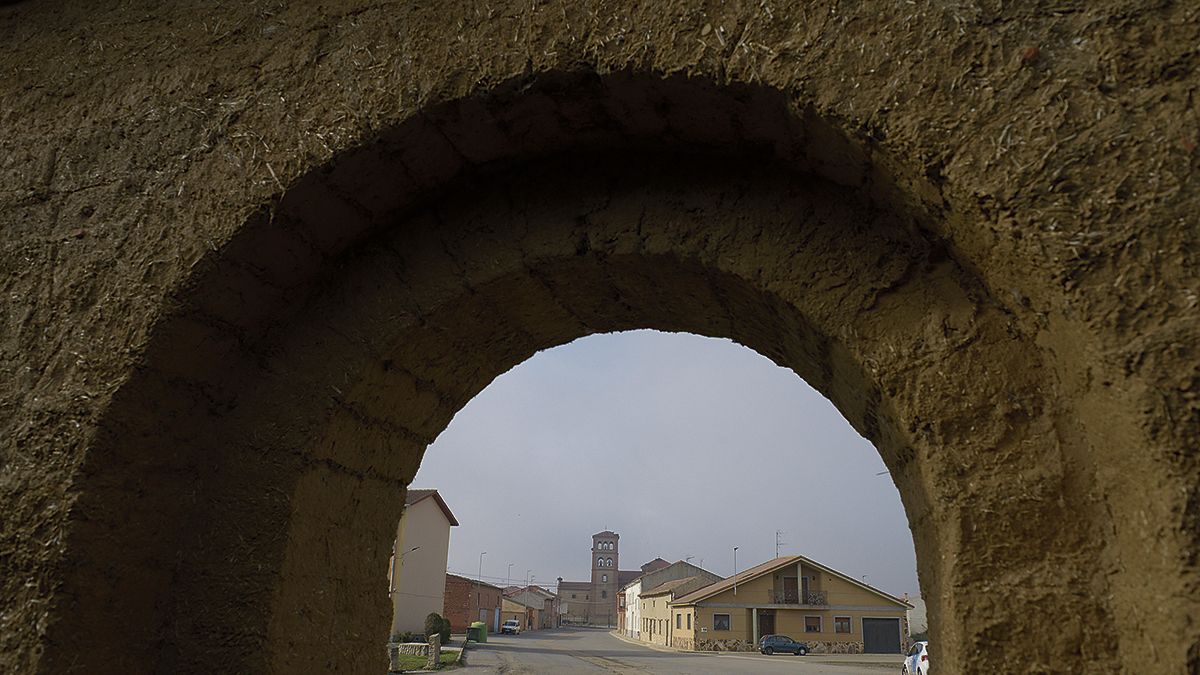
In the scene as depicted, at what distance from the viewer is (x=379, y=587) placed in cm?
265

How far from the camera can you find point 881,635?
33.0 meters

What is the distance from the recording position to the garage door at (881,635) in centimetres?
3272

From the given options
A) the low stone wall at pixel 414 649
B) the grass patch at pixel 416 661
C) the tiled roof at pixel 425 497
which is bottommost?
the grass patch at pixel 416 661

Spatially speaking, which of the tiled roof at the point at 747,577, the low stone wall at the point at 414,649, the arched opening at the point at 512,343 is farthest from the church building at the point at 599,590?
the arched opening at the point at 512,343

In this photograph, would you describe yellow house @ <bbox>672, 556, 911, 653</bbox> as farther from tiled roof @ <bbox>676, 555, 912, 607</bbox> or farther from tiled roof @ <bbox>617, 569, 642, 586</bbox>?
tiled roof @ <bbox>617, 569, 642, 586</bbox>

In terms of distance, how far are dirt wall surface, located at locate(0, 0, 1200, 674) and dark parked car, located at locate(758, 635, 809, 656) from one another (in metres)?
31.4

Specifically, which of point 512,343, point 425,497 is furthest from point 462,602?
point 512,343

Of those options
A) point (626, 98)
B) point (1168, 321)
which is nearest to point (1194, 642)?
point (1168, 321)

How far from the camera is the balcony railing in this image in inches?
1304

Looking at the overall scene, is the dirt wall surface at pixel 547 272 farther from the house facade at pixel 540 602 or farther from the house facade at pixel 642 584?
the house facade at pixel 540 602

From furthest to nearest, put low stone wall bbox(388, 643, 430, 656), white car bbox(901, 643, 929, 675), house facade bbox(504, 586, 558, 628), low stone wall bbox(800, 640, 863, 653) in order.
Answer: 1. house facade bbox(504, 586, 558, 628)
2. low stone wall bbox(800, 640, 863, 653)
3. low stone wall bbox(388, 643, 430, 656)
4. white car bbox(901, 643, 929, 675)

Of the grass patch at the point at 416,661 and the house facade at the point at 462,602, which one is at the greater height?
the house facade at the point at 462,602

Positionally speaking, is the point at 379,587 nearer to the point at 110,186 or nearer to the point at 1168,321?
the point at 110,186

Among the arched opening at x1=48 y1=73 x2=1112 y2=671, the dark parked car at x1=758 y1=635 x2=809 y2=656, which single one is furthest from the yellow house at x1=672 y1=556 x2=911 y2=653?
the arched opening at x1=48 y1=73 x2=1112 y2=671
